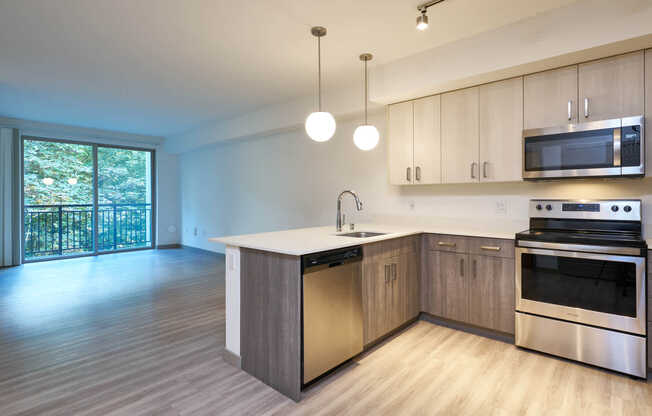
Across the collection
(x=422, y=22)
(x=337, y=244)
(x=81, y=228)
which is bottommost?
(x=81, y=228)

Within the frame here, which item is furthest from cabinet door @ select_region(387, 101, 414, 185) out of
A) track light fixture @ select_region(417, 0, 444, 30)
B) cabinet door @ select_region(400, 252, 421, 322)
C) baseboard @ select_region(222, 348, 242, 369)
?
baseboard @ select_region(222, 348, 242, 369)

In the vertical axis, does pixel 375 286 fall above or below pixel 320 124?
below

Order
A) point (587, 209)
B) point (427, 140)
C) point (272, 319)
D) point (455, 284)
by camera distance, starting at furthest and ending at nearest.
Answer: point (427, 140) < point (455, 284) < point (587, 209) < point (272, 319)

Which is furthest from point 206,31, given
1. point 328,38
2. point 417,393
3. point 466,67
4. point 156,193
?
point 156,193

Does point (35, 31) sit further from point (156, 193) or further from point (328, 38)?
point (156, 193)

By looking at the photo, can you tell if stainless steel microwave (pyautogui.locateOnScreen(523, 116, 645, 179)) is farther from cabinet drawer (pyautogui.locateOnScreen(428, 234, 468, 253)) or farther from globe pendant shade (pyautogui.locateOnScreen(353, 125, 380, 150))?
globe pendant shade (pyautogui.locateOnScreen(353, 125, 380, 150))

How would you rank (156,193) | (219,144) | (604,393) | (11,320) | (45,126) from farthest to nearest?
1. (156,193)
2. (219,144)
3. (45,126)
4. (11,320)
5. (604,393)

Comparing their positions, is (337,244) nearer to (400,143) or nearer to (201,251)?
(400,143)

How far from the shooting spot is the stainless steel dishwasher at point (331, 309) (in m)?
2.04

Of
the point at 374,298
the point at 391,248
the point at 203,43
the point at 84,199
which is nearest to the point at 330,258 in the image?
the point at 374,298

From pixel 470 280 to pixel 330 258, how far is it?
4.78ft

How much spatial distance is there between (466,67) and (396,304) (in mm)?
2116

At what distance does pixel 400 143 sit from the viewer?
3.56 metres

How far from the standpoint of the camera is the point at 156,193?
7617 mm
